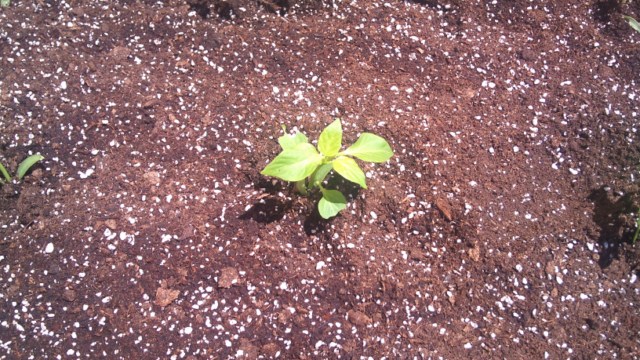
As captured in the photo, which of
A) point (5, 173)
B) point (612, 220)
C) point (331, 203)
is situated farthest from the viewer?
point (612, 220)

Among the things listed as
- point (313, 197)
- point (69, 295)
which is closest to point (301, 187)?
point (313, 197)

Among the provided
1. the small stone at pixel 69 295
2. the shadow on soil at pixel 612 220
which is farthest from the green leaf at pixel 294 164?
the shadow on soil at pixel 612 220

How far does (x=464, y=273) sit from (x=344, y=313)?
445 mm

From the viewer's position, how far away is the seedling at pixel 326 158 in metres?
1.38

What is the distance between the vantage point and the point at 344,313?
4.94ft

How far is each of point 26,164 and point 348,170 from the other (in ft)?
3.72

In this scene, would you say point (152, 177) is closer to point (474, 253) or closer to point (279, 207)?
point (279, 207)

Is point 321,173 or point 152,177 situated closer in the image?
point 321,173

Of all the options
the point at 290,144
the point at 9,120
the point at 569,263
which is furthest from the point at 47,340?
the point at 569,263

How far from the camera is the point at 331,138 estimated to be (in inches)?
56.1

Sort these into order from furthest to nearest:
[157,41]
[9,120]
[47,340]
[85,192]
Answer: [157,41] < [9,120] < [85,192] < [47,340]

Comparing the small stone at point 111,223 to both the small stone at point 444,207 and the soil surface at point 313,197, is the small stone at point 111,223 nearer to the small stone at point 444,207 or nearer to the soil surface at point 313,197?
the soil surface at point 313,197

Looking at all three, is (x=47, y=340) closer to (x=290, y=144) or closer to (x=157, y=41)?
(x=290, y=144)

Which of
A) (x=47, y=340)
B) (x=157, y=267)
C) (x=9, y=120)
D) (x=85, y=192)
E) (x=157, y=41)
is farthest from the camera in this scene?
(x=157, y=41)
